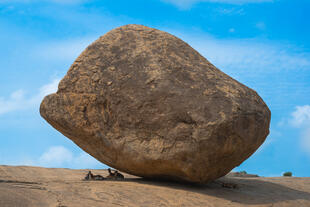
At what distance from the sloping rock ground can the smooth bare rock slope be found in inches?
15.6

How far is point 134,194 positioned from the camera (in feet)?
21.5

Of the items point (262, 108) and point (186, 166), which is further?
point (262, 108)

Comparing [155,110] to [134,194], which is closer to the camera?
[134,194]

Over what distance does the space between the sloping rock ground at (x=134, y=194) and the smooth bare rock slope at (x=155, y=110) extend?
397 millimetres

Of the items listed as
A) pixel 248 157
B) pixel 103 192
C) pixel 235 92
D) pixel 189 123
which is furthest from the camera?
pixel 248 157

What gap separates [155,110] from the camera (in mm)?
7039

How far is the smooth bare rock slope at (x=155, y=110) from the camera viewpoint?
6.93 m

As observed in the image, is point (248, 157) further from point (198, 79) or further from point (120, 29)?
point (120, 29)

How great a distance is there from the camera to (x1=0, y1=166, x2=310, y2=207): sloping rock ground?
18.9 ft

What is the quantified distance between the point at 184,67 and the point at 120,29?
1.79 meters

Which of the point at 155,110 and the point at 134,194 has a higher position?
the point at 155,110

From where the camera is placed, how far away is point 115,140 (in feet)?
24.3

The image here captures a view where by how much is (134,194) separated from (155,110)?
1.56 meters

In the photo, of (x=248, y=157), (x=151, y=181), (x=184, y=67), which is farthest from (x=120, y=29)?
(x=248, y=157)
